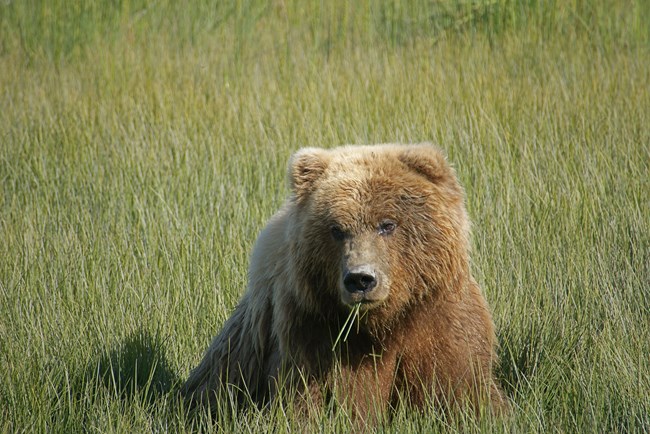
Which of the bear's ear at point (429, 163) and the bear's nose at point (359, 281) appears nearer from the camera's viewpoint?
the bear's nose at point (359, 281)

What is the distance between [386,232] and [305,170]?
0.50 metres

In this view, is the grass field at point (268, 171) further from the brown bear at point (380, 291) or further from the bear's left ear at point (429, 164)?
the bear's left ear at point (429, 164)

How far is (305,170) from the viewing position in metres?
4.21

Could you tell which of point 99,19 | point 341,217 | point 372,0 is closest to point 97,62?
point 99,19

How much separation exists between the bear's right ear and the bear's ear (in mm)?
357

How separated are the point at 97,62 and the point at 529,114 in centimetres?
447

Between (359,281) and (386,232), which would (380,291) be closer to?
(359,281)

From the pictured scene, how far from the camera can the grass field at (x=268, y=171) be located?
4461mm

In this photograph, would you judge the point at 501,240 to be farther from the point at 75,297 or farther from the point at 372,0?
the point at 372,0

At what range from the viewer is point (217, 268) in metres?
5.68

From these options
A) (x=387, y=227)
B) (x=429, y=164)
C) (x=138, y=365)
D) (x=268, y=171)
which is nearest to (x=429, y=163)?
(x=429, y=164)

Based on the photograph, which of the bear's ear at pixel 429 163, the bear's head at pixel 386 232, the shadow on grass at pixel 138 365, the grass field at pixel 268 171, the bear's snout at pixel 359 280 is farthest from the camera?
the shadow on grass at pixel 138 365

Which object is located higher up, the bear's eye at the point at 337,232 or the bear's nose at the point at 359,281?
the bear's eye at the point at 337,232

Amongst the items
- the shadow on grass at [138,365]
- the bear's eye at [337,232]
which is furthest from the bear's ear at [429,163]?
the shadow on grass at [138,365]
